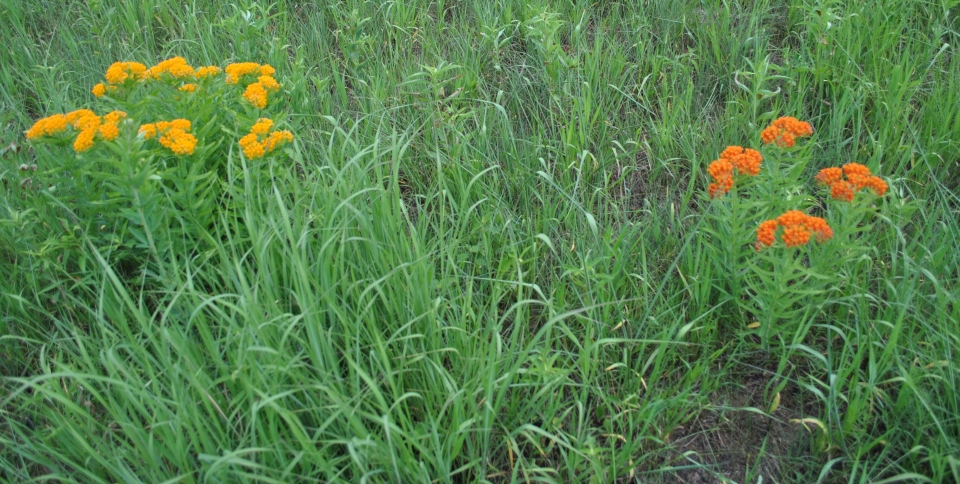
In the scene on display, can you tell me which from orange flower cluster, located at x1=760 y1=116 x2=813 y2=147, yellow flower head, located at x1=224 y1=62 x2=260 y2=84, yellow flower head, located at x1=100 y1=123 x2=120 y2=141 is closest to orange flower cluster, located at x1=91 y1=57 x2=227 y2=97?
yellow flower head, located at x1=224 y1=62 x2=260 y2=84

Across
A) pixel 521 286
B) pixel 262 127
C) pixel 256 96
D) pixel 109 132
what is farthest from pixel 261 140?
pixel 521 286

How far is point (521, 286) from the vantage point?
7.26 ft

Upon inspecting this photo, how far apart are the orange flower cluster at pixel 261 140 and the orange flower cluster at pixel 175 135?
16 centimetres

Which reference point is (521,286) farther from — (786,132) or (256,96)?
(256,96)

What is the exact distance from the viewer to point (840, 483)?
5.99 feet

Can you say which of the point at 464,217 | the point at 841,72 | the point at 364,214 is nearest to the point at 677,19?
the point at 841,72

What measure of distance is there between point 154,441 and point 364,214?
34.6 inches

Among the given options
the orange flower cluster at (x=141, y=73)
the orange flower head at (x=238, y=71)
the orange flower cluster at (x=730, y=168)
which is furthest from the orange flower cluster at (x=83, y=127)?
the orange flower cluster at (x=730, y=168)

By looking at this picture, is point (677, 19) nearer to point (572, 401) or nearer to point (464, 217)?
point (464, 217)

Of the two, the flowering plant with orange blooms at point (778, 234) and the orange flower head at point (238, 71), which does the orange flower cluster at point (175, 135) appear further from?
the flowering plant with orange blooms at point (778, 234)

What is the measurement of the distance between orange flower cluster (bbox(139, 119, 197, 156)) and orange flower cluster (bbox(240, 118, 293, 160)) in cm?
16

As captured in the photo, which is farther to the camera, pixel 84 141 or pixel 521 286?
pixel 521 286

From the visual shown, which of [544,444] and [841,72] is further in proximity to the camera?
[841,72]

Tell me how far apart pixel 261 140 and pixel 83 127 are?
508mm
